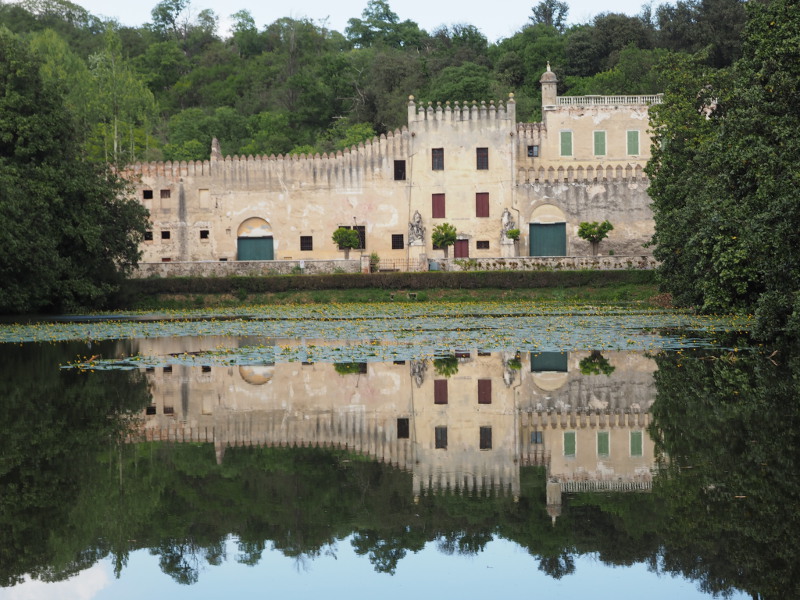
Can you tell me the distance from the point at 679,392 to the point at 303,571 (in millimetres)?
7123

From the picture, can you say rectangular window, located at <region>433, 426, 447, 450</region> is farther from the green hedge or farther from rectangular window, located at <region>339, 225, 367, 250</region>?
rectangular window, located at <region>339, 225, 367, 250</region>

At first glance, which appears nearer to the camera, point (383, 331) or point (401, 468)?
point (401, 468)

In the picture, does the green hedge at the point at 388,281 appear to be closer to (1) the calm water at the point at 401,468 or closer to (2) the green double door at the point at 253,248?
(2) the green double door at the point at 253,248

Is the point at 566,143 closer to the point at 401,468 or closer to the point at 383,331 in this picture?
the point at 383,331

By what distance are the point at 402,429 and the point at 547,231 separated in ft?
127

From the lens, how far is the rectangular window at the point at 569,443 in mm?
9020

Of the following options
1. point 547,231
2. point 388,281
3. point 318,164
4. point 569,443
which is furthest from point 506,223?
point 569,443

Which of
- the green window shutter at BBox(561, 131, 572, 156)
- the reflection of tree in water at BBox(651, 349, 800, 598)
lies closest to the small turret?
the green window shutter at BBox(561, 131, 572, 156)

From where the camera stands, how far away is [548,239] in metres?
48.2

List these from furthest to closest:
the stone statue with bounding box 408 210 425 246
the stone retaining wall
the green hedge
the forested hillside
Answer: the forested hillside
the stone statue with bounding box 408 210 425 246
the stone retaining wall
the green hedge

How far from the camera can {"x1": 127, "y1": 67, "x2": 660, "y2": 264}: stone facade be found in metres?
48.3

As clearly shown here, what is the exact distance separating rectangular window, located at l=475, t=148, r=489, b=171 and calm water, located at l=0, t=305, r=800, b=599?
32.5m

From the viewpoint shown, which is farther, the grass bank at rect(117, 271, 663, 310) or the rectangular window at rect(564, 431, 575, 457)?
the grass bank at rect(117, 271, 663, 310)

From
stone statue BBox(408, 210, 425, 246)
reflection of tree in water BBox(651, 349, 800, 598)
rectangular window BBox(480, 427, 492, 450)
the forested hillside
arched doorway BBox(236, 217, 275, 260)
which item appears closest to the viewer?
reflection of tree in water BBox(651, 349, 800, 598)
